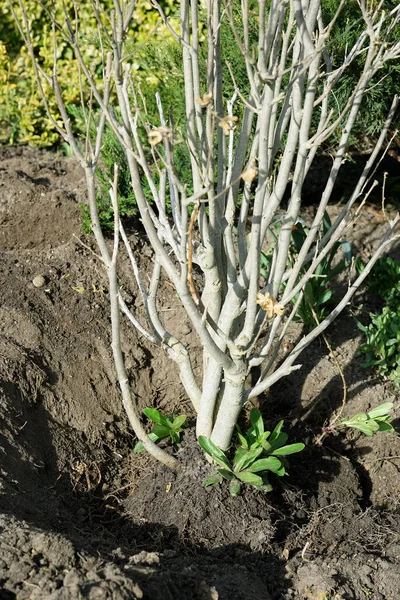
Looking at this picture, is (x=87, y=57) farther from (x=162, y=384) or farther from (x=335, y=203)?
(x=162, y=384)

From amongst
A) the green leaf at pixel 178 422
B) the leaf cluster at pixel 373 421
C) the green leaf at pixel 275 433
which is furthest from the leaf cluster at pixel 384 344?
the green leaf at pixel 178 422

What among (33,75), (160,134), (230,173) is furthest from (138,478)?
(33,75)

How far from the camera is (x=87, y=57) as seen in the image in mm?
6262

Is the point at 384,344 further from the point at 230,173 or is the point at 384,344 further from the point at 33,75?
the point at 33,75

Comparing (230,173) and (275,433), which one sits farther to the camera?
(275,433)

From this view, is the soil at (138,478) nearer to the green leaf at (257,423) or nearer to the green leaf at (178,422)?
the green leaf at (178,422)

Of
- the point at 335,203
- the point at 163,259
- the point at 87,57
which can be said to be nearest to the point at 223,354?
the point at 163,259

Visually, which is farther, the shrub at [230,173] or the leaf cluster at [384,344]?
the leaf cluster at [384,344]

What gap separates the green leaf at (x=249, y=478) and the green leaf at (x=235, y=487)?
0.10 ft

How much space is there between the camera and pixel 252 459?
2.93 meters

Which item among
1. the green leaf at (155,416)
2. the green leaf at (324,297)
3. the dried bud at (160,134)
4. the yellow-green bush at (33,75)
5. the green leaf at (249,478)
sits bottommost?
the green leaf at (155,416)

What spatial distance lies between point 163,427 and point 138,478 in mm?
299

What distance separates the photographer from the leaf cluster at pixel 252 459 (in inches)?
114

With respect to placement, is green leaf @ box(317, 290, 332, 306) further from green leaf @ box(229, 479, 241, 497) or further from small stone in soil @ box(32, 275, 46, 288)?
small stone in soil @ box(32, 275, 46, 288)
